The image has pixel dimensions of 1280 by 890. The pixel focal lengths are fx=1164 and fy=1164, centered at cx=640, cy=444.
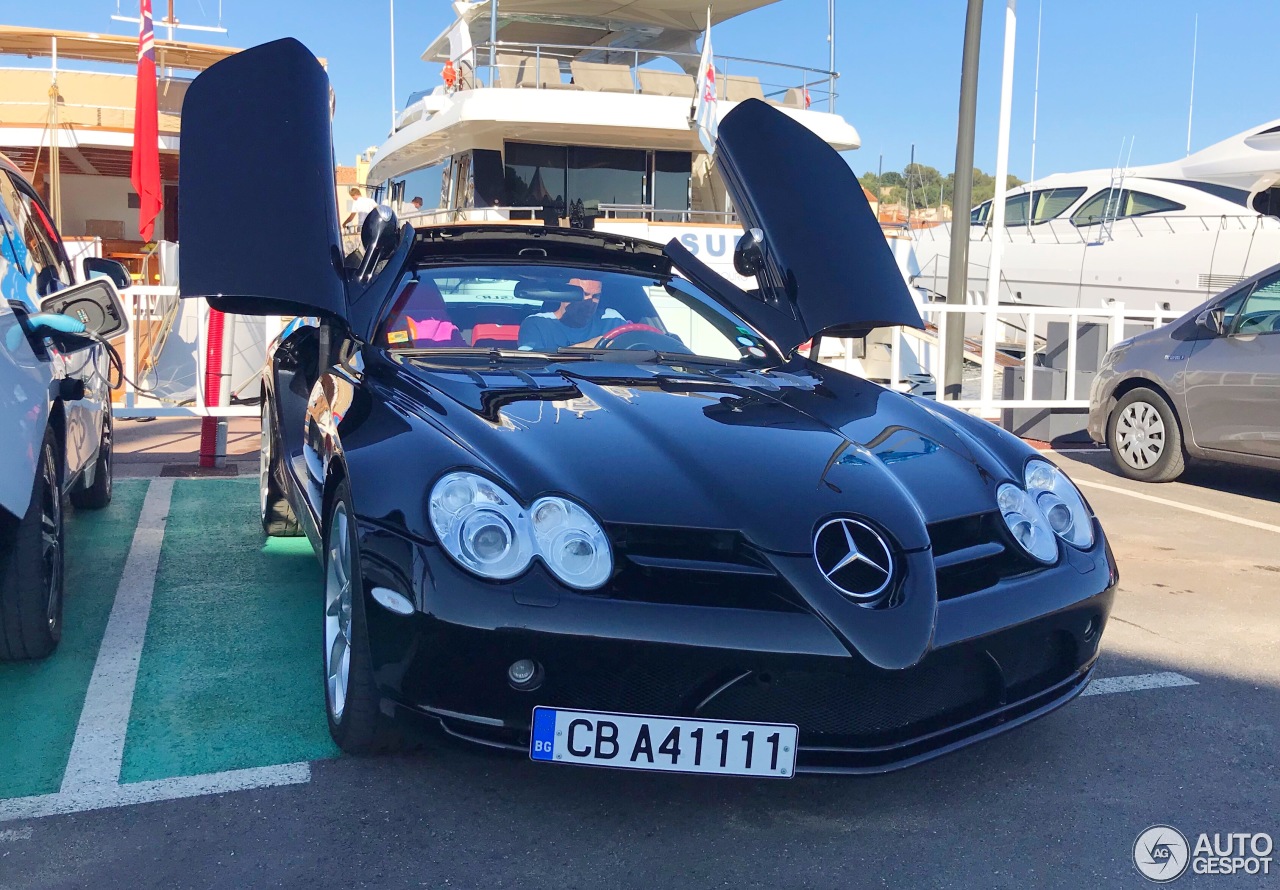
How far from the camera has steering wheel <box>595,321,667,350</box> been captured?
399 centimetres

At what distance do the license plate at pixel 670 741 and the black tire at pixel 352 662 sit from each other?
0.41 metres

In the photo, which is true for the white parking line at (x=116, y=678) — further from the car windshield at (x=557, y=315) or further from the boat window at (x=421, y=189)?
the boat window at (x=421, y=189)

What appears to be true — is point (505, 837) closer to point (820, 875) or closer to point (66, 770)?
point (820, 875)

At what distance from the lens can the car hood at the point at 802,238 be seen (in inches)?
171

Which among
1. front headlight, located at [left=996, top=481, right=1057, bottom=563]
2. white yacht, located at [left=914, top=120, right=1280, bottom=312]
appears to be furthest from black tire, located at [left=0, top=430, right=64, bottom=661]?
white yacht, located at [left=914, top=120, right=1280, bottom=312]

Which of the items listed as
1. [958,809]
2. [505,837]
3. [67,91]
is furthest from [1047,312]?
[67,91]

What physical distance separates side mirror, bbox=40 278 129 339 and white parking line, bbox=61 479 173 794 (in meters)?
1.06

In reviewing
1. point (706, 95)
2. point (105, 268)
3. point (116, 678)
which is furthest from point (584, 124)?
point (116, 678)

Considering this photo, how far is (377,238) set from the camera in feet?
13.1

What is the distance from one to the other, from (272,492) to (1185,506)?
206 inches

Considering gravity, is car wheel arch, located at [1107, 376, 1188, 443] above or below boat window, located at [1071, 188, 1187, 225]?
below

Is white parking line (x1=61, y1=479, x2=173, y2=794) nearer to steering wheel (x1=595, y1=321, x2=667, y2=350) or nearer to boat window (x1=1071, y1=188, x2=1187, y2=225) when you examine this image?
steering wheel (x1=595, y1=321, x2=667, y2=350)

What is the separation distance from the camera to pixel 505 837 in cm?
263

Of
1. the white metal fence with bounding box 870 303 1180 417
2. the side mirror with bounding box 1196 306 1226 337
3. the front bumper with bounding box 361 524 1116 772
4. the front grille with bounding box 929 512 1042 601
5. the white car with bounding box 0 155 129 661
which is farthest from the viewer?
the white metal fence with bounding box 870 303 1180 417
